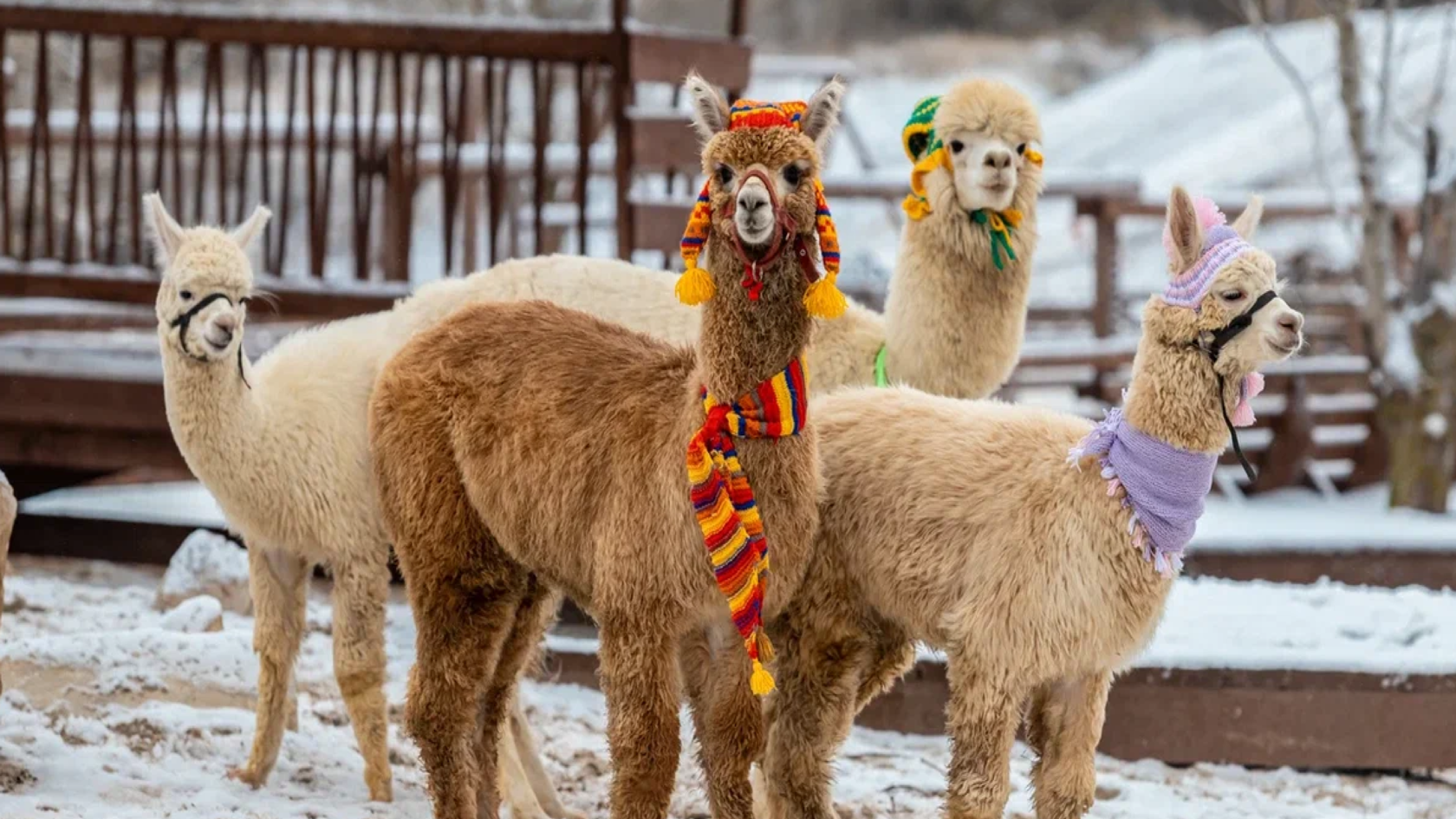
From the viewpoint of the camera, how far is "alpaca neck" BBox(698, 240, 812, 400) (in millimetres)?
3674

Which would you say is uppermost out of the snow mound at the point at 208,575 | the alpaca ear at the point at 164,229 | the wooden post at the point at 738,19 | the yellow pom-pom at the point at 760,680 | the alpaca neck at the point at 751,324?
the wooden post at the point at 738,19

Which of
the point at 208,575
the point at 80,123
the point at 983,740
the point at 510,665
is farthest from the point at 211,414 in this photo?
the point at 80,123

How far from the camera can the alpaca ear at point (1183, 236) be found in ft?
13.0

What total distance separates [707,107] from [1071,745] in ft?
5.49

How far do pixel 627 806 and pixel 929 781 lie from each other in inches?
67.9

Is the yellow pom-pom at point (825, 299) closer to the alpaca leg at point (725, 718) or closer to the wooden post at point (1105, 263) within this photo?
the alpaca leg at point (725, 718)

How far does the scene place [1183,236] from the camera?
3994 millimetres

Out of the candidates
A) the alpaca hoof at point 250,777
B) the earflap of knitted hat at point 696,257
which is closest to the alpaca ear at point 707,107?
the earflap of knitted hat at point 696,257

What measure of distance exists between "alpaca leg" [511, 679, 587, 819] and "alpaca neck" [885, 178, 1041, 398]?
4.96ft

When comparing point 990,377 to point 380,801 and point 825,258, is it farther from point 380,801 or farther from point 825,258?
point 380,801

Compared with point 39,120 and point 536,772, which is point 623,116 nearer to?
point 39,120

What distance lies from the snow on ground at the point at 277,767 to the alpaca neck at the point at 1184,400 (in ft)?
3.85

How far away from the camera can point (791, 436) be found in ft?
12.5

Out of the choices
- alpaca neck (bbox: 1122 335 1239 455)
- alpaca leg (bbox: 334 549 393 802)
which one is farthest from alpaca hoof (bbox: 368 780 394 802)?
alpaca neck (bbox: 1122 335 1239 455)
